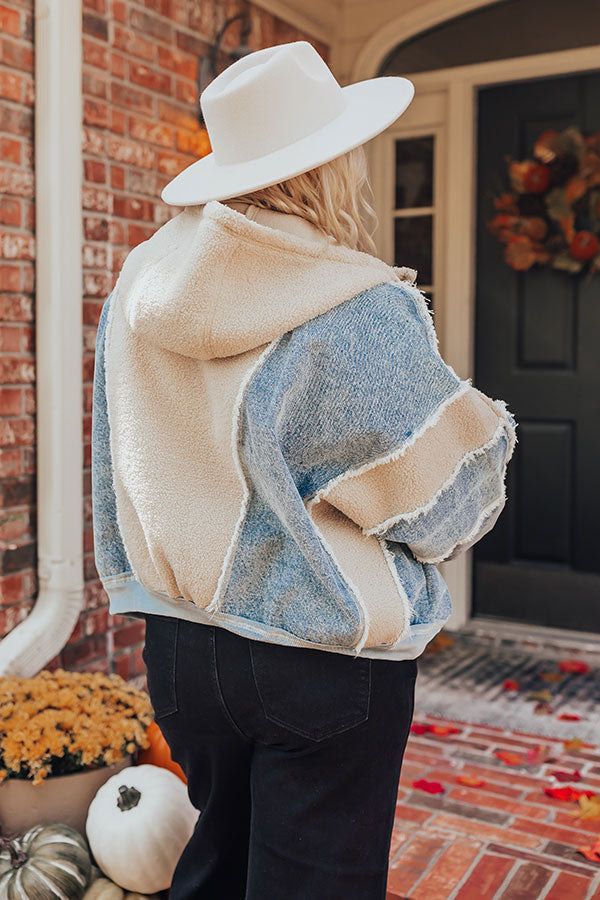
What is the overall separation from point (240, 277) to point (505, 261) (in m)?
3.44

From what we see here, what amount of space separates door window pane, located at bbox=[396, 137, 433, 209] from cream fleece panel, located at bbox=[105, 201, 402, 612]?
3.34m

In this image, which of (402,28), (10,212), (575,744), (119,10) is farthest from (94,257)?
(575,744)

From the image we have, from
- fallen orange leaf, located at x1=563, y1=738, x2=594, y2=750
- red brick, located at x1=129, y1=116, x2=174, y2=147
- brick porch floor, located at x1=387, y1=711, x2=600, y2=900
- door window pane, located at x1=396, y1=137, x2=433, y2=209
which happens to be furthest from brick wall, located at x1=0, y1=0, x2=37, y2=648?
door window pane, located at x1=396, y1=137, x2=433, y2=209

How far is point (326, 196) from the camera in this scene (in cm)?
136

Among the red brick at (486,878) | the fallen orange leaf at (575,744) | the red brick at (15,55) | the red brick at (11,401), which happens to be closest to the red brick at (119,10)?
the red brick at (15,55)

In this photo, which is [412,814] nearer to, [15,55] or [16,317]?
[16,317]

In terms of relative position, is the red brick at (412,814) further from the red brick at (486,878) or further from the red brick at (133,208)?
the red brick at (133,208)

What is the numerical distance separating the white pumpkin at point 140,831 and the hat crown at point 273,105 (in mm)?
1618

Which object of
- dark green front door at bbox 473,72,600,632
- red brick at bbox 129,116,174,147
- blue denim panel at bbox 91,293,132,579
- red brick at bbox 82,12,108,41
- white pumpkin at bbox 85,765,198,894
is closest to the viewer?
blue denim panel at bbox 91,293,132,579

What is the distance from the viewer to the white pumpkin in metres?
2.29

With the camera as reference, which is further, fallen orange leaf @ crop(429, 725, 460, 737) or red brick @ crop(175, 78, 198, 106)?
fallen orange leaf @ crop(429, 725, 460, 737)

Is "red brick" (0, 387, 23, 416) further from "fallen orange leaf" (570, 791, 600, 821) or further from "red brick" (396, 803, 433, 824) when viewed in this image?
"fallen orange leaf" (570, 791, 600, 821)

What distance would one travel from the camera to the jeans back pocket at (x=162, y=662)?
1466 millimetres

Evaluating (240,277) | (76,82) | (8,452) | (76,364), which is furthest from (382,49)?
(240,277)
